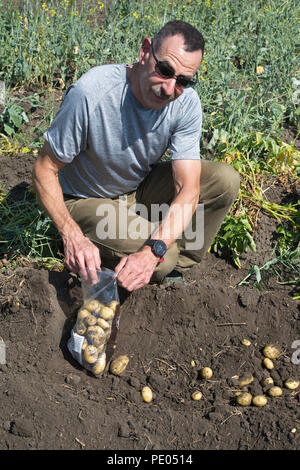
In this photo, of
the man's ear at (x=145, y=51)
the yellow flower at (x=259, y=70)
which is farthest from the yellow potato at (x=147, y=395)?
the yellow flower at (x=259, y=70)

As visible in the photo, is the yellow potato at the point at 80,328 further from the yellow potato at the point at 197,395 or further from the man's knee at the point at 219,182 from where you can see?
the man's knee at the point at 219,182

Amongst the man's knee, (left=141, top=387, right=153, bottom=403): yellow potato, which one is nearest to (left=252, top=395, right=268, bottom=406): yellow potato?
(left=141, top=387, right=153, bottom=403): yellow potato

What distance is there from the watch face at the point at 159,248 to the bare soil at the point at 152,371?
0.34m

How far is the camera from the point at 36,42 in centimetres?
491

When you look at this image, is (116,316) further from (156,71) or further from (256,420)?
(156,71)

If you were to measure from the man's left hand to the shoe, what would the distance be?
571 mm

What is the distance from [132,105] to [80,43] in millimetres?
2338

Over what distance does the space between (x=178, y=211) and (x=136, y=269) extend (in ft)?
1.48

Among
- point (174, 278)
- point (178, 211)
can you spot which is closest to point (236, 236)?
point (174, 278)

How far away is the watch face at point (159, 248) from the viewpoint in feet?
9.56

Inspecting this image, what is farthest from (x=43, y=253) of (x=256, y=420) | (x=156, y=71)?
(x=256, y=420)

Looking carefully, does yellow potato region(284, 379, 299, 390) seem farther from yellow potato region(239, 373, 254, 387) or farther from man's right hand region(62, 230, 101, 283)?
man's right hand region(62, 230, 101, 283)

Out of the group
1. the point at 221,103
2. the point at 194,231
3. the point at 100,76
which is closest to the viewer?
the point at 100,76
